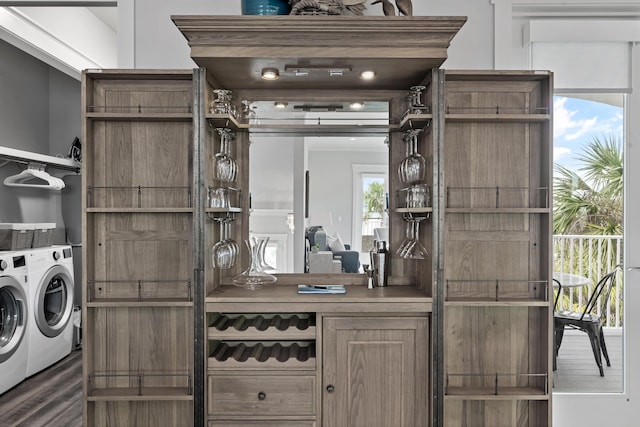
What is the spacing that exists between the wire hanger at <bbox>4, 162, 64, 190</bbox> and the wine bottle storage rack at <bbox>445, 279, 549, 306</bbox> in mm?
3563

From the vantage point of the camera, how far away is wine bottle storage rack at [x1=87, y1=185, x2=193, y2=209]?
2.23m

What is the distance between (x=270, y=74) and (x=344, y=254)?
3.38ft

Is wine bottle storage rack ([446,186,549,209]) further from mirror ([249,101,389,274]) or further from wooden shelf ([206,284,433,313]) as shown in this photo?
wooden shelf ([206,284,433,313])

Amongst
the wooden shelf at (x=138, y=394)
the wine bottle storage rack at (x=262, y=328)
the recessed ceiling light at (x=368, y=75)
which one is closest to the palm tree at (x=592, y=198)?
the recessed ceiling light at (x=368, y=75)

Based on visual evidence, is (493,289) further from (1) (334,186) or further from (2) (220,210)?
(2) (220,210)

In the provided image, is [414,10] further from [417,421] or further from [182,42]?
[417,421]

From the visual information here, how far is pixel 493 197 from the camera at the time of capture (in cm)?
226

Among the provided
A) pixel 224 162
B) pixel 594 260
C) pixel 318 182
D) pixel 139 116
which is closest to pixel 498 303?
pixel 594 260

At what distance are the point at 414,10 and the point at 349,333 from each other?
1758mm

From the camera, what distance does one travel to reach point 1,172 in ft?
12.6

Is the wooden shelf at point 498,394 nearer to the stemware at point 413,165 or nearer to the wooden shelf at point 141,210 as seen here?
the stemware at point 413,165

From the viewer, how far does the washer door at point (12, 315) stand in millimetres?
3234

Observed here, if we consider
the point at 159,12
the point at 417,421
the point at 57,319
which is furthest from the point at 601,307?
the point at 57,319

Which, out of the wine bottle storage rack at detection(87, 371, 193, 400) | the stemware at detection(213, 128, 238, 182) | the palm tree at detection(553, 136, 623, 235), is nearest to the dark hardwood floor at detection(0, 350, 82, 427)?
the wine bottle storage rack at detection(87, 371, 193, 400)
